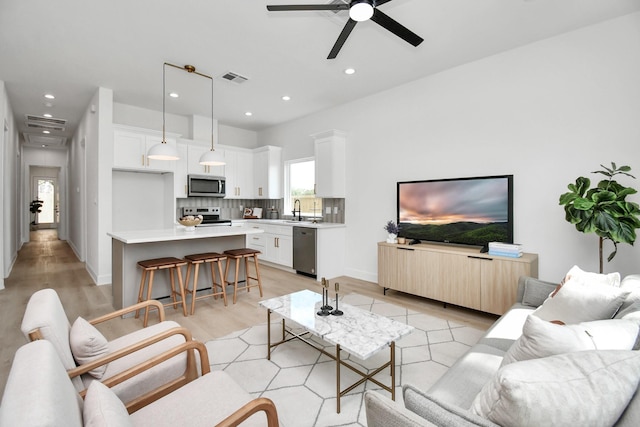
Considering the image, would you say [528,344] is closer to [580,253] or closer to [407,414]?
[407,414]

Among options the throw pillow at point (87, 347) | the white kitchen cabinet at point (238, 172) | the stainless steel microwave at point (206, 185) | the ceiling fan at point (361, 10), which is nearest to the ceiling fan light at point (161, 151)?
the stainless steel microwave at point (206, 185)

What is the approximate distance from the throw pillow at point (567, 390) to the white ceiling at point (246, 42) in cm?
289

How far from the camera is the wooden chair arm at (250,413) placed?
41.9 inches

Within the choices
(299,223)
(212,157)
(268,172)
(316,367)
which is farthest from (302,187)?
(316,367)

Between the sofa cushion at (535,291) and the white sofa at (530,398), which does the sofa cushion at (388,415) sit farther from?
the sofa cushion at (535,291)

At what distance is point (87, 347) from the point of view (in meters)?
1.51

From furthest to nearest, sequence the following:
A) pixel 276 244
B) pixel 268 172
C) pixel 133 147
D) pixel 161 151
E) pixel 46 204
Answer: pixel 46 204 < pixel 268 172 < pixel 276 244 < pixel 133 147 < pixel 161 151

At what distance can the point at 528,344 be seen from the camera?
113 cm

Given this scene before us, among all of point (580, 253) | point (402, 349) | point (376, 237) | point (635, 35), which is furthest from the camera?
point (376, 237)

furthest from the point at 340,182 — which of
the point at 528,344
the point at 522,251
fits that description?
the point at 528,344

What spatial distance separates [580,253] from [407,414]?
3252mm

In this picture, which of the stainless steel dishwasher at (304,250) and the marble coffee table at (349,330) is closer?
the marble coffee table at (349,330)

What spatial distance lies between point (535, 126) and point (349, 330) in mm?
3029

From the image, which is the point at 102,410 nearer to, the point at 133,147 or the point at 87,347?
the point at 87,347
